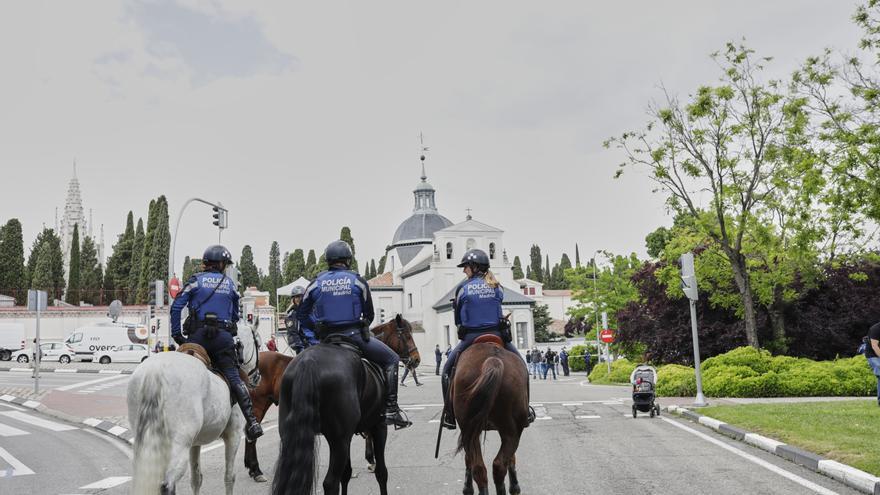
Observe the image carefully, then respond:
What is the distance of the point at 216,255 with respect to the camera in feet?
25.8

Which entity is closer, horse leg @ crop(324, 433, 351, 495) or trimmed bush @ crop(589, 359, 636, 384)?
horse leg @ crop(324, 433, 351, 495)

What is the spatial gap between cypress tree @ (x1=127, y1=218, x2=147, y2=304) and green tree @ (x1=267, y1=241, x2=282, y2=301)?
39.9 m

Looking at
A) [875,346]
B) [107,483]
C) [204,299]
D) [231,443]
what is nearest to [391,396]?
[231,443]

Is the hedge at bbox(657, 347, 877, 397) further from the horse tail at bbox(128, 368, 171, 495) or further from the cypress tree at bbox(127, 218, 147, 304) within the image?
the cypress tree at bbox(127, 218, 147, 304)

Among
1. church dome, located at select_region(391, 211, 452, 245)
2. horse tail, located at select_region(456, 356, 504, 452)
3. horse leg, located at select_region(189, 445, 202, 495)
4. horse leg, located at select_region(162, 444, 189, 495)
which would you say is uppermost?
church dome, located at select_region(391, 211, 452, 245)

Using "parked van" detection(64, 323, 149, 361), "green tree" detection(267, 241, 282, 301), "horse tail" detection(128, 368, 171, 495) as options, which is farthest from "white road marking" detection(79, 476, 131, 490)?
"green tree" detection(267, 241, 282, 301)

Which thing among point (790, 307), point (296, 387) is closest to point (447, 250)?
point (790, 307)

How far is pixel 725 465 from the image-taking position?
9.08m

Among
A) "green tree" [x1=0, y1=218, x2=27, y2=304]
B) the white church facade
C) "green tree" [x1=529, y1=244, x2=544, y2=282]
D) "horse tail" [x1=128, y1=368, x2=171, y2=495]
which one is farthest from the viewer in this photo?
"green tree" [x1=529, y1=244, x2=544, y2=282]

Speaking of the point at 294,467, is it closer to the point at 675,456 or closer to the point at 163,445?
the point at 163,445

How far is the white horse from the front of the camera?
19.6ft

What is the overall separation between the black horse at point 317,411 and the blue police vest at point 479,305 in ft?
5.18

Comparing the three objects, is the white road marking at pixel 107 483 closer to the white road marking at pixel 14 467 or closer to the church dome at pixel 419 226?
the white road marking at pixel 14 467

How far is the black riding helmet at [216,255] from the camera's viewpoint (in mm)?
7773
